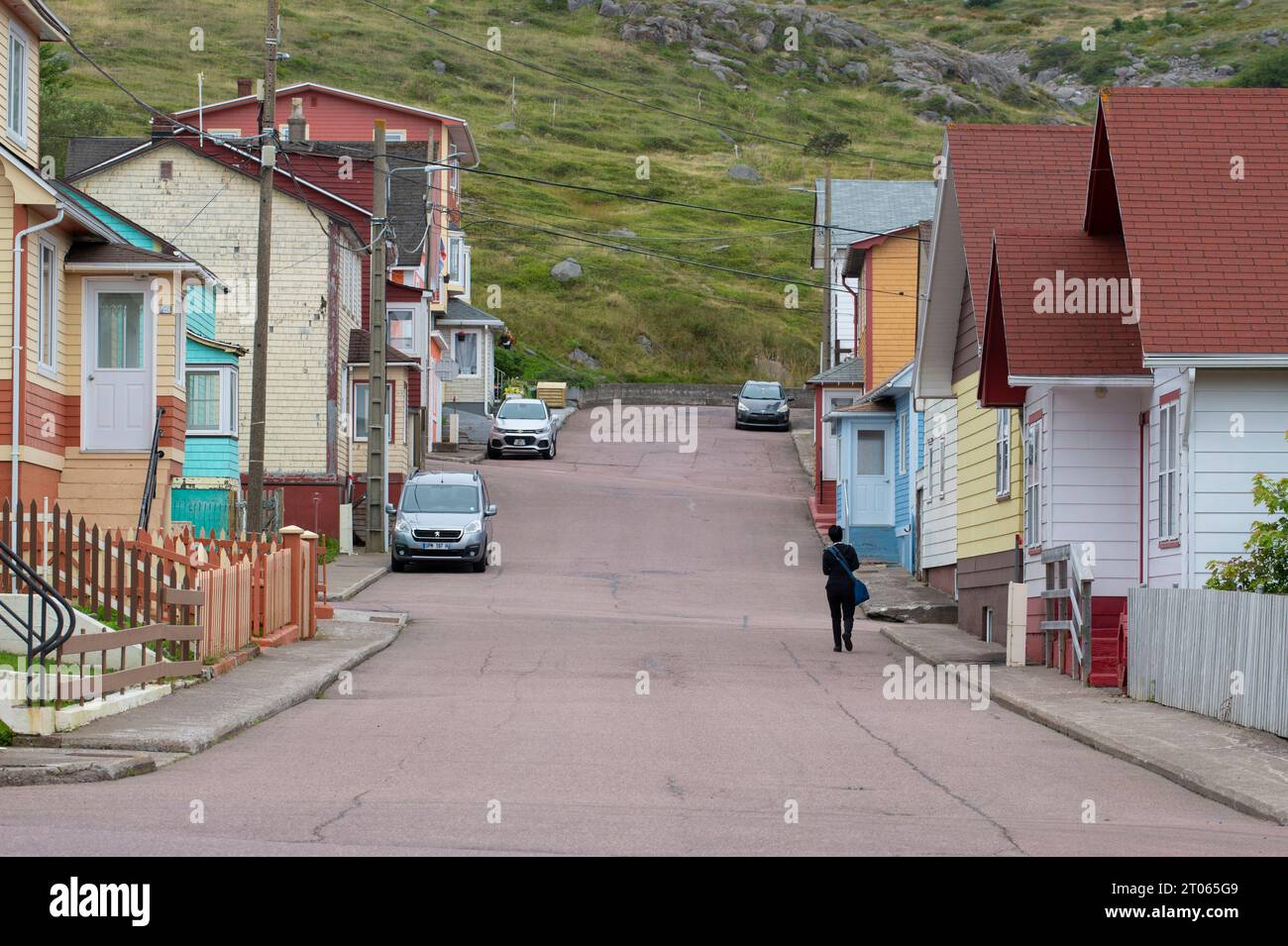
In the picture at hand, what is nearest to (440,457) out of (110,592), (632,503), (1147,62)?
(632,503)

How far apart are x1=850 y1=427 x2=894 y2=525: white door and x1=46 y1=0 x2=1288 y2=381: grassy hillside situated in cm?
3674

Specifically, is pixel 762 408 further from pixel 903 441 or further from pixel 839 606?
pixel 839 606

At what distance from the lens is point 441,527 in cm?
3278

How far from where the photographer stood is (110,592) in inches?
611

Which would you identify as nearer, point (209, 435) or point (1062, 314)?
point (1062, 314)

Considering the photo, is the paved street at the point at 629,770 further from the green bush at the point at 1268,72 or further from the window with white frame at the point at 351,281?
the green bush at the point at 1268,72

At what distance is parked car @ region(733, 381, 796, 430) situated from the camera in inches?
2477

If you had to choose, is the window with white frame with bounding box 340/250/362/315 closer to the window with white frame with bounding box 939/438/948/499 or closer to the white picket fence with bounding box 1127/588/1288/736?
the window with white frame with bounding box 939/438/948/499

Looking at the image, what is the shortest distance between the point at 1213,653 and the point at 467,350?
49.6 m

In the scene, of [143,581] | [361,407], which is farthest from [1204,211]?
[361,407]

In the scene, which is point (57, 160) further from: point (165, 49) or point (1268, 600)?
point (1268, 600)

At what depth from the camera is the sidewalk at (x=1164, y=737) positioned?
37.1ft

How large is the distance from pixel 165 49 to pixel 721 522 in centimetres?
9764

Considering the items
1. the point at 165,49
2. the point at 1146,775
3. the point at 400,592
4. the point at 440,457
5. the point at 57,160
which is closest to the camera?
the point at 1146,775
